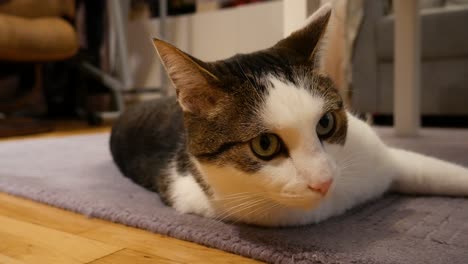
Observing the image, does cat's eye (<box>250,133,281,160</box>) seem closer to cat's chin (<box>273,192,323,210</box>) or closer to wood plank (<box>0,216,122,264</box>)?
cat's chin (<box>273,192,323,210</box>)

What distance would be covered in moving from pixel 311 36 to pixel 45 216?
2.47 ft

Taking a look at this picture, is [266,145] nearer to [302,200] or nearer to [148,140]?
[302,200]

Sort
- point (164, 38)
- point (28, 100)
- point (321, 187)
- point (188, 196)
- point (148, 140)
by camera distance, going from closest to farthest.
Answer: point (321, 187), point (188, 196), point (148, 140), point (28, 100), point (164, 38)

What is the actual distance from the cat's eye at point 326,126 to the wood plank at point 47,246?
0.45 m

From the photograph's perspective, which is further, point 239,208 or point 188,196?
point 188,196

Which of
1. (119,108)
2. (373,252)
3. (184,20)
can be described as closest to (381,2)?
(184,20)

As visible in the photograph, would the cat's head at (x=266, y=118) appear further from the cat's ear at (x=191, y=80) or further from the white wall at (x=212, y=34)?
the white wall at (x=212, y=34)

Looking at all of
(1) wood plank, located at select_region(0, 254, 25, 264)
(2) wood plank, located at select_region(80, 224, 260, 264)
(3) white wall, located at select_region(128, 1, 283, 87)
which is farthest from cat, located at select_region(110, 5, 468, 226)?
(3) white wall, located at select_region(128, 1, 283, 87)

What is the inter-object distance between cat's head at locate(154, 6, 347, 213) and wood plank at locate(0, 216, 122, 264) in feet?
0.87

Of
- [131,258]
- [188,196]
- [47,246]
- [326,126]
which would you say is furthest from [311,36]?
[47,246]

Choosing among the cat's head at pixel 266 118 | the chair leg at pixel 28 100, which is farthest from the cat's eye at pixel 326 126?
the chair leg at pixel 28 100

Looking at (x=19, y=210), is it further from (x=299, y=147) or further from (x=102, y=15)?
(x=102, y=15)

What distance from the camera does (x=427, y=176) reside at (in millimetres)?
1095

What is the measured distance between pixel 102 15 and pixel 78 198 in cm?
287
